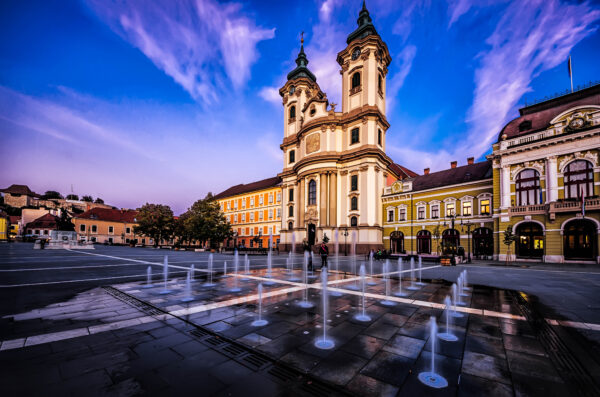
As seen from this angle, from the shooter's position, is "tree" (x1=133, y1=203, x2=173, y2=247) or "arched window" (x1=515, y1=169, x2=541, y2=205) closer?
"arched window" (x1=515, y1=169, x2=541, y2=205)

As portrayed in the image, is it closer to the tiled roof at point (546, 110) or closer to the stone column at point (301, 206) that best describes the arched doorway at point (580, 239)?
the tiled roof at point (546, 110)

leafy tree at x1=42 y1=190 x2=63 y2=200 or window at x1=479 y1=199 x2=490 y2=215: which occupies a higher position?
leafy tree at x1=42 y1=190 x2=63 y2=200

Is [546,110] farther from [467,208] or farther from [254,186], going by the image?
[254,186]

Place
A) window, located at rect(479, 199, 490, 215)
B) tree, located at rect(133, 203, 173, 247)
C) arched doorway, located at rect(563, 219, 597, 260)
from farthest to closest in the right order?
tree, located at rect(133, 203, 173, 247), window, located at rect(479, 199, 490, 215), arched doorway, located at rect(563, 219, 597, 260)

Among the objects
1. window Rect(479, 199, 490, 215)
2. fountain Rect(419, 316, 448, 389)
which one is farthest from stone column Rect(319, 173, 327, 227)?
fountain Rect(419, 316, 448, 389)

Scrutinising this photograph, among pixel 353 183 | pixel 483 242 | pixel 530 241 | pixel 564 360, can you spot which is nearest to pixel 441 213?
pixel 483 242

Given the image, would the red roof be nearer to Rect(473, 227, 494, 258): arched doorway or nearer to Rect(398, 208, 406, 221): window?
Rect(398, 208, 406, 221): window

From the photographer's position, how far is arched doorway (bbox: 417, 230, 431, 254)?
34219mm

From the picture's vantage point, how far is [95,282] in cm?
933

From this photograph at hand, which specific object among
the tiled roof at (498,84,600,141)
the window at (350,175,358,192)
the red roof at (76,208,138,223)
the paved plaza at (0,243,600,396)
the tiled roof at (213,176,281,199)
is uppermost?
the tiled roof at (498,84,600,141)

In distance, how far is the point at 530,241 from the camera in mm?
25922

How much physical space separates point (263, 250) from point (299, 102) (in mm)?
27672

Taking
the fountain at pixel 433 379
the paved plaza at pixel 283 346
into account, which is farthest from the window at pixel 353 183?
the fountain at pixel 433 379

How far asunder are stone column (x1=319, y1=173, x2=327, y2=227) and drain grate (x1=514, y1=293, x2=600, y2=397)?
104 ft
